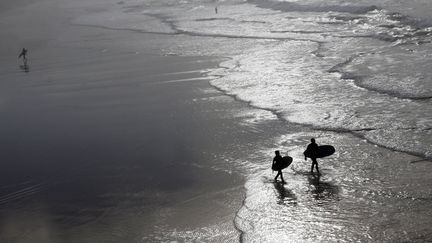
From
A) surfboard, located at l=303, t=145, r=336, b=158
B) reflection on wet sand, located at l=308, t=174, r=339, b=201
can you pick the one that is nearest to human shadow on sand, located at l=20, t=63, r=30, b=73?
surfboard, located at l=303, t=145, r=336, b=158

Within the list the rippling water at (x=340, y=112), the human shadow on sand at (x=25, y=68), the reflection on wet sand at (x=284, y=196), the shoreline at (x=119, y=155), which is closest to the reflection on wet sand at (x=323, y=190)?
the rippling water at (x=340, y=112)

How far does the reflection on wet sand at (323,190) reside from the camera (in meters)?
11.1

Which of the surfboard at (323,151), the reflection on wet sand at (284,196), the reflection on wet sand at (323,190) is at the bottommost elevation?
the reflection on wet sand at (284,196)

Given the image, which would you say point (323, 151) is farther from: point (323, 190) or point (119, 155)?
point (119, 155)

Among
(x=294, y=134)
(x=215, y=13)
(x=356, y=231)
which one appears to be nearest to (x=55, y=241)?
(x=356, y=231)

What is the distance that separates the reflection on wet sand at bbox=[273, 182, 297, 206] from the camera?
11.1m

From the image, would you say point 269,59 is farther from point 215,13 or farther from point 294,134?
point 215,13

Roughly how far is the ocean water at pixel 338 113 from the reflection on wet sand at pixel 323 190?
0.02 m

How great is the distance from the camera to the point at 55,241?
10398 millimetres

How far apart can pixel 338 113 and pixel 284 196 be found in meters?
5.56

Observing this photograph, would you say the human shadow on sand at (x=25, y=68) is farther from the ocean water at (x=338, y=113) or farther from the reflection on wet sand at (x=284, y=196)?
the reflection on wet sand at (x=284, y=196)

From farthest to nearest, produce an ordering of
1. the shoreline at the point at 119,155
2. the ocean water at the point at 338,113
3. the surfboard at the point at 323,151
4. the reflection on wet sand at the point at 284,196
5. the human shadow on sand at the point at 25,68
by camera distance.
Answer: the human shadow on sand at the point at 25,68 → the surfboard at the point at 323,151 → the reflection on wet sand at the point at 284,196 → the shoreline at the point at 119,155 → the ocean water at the point at 338,113

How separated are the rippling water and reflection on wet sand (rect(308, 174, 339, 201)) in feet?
0.07

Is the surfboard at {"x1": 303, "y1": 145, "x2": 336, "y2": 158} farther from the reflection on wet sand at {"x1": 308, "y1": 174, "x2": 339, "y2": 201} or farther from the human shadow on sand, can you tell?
the human shadow on sand
